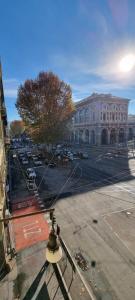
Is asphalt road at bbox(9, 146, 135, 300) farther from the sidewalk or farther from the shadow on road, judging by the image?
the shadow on road

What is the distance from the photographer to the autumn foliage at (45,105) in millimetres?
32750

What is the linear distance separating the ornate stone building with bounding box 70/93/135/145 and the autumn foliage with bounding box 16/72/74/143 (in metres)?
35.4

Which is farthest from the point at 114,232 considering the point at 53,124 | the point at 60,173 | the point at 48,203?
the point at 53,124

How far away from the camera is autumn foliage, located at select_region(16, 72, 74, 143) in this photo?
32750 mm

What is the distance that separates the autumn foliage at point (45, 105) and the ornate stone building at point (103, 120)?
116 feet

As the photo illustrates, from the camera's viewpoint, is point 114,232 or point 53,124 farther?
point 53,124

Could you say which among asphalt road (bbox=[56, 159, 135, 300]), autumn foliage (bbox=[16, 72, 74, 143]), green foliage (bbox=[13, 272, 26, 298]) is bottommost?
green foliage (bbox=[13, 272, 26, 298])

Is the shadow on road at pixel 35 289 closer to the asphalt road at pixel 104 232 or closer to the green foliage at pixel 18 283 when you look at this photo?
the green foliage at pixel 18 283

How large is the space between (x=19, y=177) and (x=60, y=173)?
7.34m

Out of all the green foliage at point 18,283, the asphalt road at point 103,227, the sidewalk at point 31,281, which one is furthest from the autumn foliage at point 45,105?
the green foliage at point 18,283

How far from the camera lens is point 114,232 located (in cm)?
1296

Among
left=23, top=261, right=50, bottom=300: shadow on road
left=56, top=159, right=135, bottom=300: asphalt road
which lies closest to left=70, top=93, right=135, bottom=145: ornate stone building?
left=56, top=159, right=135, bottom=300: asphalt road

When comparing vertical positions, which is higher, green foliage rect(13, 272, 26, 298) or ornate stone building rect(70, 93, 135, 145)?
ornate stone building rect(70, 93, 135, 145)

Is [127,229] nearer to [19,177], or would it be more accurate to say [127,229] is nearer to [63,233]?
[63,233]
